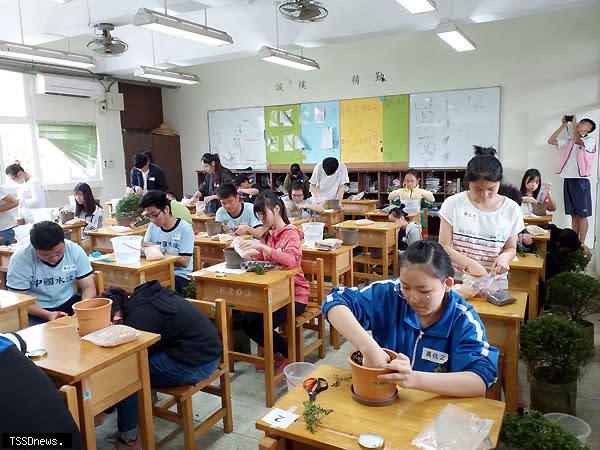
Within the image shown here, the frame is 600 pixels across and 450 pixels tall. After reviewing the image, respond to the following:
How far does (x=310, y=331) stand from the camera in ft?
13.4

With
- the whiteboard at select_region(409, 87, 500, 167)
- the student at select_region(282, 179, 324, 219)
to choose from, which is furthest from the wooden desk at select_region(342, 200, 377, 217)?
the whiteboard at select_region(409, 87, 500, 167)

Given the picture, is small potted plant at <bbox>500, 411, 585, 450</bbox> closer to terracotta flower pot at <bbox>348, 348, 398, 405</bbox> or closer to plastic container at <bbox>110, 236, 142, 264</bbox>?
terracotta flower pot at <bbox>348, 348, 398, 405</bbox>

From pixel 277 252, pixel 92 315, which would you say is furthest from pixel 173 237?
pixel 92 315

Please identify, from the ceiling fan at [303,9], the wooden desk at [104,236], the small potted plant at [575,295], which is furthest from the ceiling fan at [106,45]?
the small potted plant at [575,295]

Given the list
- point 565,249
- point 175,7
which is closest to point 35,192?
point 175,7

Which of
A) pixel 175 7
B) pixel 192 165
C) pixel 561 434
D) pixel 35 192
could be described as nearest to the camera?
pixel 561 434

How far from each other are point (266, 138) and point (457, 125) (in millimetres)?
3599

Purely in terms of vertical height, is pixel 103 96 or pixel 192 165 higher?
pixel 103 96

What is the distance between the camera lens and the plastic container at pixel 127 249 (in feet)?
11.6

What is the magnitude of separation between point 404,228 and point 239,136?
207 inches

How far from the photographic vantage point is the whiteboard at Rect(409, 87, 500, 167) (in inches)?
291

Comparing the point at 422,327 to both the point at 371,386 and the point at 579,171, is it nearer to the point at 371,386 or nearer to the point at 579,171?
the point at 371,386

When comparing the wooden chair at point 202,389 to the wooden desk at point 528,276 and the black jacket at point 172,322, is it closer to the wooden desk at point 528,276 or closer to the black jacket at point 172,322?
the black jacket at point 172,322

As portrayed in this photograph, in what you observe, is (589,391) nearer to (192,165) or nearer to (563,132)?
(563,132)
